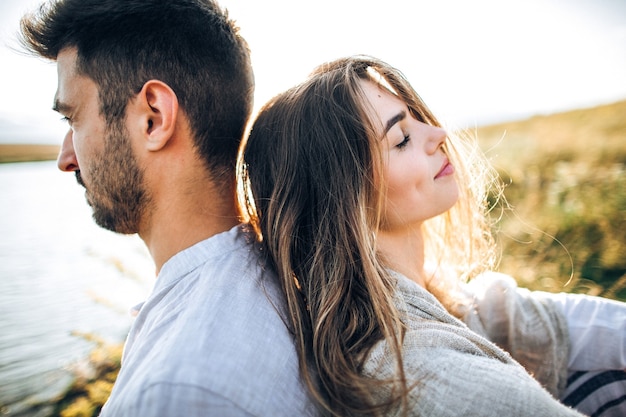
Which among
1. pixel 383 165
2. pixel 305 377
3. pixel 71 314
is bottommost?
pixel 71 314

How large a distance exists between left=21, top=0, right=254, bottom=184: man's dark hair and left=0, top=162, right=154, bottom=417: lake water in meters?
0.64

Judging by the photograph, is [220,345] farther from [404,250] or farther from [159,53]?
[159,53]

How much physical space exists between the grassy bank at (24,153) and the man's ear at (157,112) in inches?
47.0

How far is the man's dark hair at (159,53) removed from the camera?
1.59 m

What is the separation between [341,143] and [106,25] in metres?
1.05

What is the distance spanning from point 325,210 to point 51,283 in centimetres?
219

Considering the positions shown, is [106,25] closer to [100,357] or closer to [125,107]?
[125,107]

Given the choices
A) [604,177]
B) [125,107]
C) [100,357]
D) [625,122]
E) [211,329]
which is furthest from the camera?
[625,122]

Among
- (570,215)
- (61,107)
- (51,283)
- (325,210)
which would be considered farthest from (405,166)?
(570,215)

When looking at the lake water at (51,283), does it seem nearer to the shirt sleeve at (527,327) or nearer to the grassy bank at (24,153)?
the grassy bank at (24,153)

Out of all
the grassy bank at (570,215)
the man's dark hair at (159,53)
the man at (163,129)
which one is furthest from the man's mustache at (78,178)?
the grassy bank at (570,215)

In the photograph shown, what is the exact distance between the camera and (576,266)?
3.17m

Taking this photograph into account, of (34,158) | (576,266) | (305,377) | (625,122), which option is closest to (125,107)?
(305,377)

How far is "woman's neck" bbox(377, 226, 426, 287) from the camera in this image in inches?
67.3
